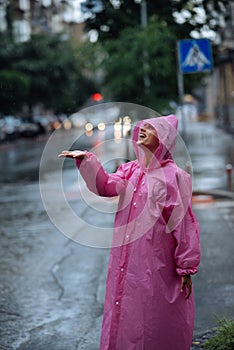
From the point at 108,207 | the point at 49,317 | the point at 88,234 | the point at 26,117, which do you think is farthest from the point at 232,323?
the point at 26,117

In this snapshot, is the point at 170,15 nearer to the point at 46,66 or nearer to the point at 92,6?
the point at 92,6

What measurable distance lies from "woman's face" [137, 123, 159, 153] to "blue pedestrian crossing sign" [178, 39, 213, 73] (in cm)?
917

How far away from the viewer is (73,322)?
21.8 ft

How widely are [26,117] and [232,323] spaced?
56.9 meters

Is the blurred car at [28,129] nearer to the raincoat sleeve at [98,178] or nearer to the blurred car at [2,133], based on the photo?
the blurred car at [2,133]

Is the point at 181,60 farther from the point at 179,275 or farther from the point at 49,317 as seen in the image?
the point at 179,275

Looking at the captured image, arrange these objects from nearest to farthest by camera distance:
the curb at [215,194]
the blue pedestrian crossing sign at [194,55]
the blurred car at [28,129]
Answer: the blue pedestrian crossing sign at [194,55] → the curb at [215,194] → the blurred car at [28,129]

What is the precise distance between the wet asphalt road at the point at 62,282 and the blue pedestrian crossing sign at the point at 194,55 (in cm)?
255

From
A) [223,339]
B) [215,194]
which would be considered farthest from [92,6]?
[223,339]

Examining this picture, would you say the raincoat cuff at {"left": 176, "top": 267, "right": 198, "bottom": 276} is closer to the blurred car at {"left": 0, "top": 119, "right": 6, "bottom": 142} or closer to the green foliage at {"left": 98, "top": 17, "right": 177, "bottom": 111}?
the green foliage at {"left": 98, "top": 17, "right": 177, "bottom": 111}

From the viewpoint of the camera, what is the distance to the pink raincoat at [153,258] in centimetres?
416

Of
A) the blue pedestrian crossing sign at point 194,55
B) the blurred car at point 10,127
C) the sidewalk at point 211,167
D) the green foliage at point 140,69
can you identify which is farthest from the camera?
the blurred car at point 10,127

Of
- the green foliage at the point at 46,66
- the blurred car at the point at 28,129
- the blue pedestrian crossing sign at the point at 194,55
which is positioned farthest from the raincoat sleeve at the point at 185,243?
the blurred car at the point at 28,129

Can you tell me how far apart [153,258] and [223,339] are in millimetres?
1334
